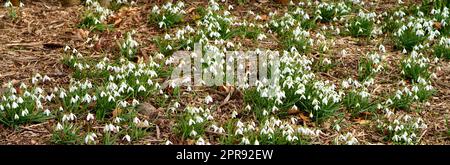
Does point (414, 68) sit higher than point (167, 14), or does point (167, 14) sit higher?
point (167, 14)

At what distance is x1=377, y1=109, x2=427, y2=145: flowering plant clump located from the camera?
4902 millimetres

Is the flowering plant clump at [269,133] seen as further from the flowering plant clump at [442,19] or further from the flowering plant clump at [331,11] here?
the flowering plant clump at [442,19]

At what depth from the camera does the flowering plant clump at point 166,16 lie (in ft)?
22.5

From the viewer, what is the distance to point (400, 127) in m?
4.98

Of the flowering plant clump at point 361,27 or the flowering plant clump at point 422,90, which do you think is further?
the flowering plant clump at point 361,27

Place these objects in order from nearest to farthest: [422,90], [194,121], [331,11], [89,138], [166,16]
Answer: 1. [89,138]
2. [194,121]
3. [422,90]
4. [166,16]
5. [331,11]

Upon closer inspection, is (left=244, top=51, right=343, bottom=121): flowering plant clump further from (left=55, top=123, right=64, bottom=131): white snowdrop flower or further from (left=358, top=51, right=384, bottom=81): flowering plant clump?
(left=55, top=123, right=64, bottom=131): white snowdrop flower

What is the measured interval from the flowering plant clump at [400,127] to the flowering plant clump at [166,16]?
8.29 feet

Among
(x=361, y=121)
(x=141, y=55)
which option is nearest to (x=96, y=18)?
(x=141, y=55)

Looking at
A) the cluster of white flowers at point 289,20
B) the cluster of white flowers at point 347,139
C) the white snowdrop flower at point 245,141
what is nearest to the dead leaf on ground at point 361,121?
the cluster of white flowers at point 347,139

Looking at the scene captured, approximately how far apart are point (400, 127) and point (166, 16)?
2870mm

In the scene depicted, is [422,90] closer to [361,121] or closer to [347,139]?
[361,121]

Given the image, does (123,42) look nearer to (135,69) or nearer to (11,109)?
(135,69)
